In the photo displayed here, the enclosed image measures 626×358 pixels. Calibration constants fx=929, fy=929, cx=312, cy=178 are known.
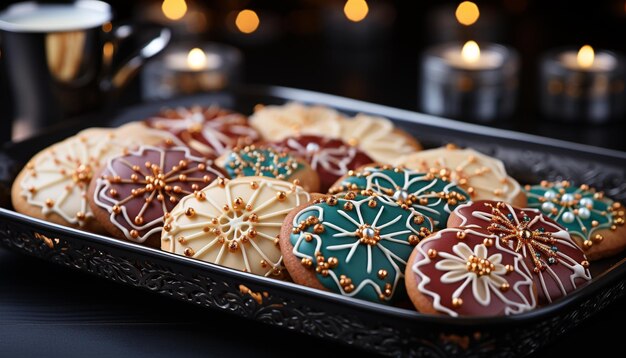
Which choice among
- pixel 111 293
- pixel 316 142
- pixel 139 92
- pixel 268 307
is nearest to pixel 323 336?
pixel 268 307

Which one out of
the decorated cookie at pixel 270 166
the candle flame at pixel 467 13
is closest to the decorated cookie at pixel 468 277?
the decorated cookie at pixel 270 166

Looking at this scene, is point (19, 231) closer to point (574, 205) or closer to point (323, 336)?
point (323, 336)

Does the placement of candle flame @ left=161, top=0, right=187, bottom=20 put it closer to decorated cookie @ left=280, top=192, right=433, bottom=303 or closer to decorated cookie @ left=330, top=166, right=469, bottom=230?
decorated cookie @ left=330, top=166, right=469, bottom=230

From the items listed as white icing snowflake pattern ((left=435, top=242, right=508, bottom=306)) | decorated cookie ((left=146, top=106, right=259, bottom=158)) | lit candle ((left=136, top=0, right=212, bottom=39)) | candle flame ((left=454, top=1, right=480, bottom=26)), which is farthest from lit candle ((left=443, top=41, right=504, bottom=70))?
white icing snowflake pattern ((left=435, top=242, right=508, bottom=306))

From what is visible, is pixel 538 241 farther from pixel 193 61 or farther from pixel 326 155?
pixel 193 61

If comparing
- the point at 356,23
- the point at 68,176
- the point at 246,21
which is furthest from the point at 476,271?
the point at 246,21

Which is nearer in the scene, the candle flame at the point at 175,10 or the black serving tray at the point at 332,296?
the black serving tray at the point at 332,296

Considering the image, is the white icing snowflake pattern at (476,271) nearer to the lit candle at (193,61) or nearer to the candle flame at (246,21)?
the lit candle at (193,61)
